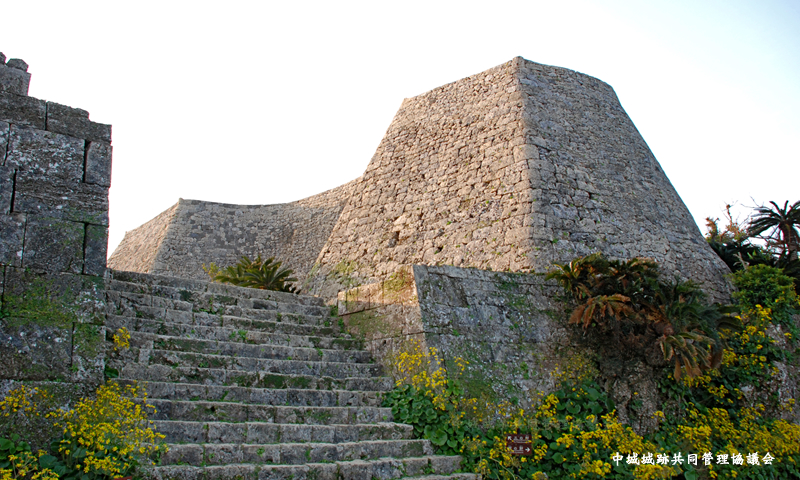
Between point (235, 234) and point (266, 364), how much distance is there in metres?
13.1

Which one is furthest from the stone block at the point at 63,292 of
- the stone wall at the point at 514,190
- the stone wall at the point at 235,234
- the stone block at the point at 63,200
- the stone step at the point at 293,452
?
the stone wall at the point at 235,234

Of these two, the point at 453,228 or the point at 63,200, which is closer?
the point at 63,200

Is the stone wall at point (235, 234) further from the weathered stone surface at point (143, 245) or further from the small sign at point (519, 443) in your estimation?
the small sign at point (519, 443)

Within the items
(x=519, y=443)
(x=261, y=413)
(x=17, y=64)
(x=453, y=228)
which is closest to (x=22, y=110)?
(x=17, y=64)

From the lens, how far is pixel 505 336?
6258 mm

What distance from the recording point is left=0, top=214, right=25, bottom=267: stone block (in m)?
3.92

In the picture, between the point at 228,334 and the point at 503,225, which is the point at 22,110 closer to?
the point at 228,334

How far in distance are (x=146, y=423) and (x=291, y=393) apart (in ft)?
4.43

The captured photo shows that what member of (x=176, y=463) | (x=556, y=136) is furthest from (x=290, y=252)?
(x=176, y=463)

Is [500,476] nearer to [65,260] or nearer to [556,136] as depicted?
[65,260]

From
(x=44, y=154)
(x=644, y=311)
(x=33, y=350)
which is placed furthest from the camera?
(x=644, y=311)

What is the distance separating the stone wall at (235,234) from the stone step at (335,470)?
11882mm

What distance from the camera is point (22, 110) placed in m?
4.38

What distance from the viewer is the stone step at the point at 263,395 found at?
452 centimetres
